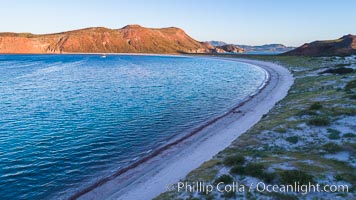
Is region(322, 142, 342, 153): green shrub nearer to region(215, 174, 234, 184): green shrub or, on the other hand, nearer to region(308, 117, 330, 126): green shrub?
region(308, 117, 330, 126): green shrub

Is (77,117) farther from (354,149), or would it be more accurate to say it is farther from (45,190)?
(354,149)

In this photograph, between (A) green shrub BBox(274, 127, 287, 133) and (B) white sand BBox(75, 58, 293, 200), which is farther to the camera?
(A) green shrub BBox(274, 127, 287, 133)

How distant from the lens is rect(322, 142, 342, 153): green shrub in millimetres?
19605

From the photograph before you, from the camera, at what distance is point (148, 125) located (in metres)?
34.4

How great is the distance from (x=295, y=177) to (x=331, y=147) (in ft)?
22.3

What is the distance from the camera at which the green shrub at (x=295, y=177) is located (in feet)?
49.1

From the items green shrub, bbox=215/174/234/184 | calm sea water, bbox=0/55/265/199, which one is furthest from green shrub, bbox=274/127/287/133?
calm sea water, bbox=0/55/265/199

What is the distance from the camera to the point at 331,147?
65.8 ft

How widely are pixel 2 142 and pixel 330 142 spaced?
3124 centimetres

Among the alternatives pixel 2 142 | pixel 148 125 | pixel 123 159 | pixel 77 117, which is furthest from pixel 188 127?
pixel 2 142

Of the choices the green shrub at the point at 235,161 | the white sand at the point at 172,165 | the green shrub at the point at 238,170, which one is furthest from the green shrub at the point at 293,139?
the green shrub at the point at 238,170

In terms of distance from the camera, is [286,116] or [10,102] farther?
[10,102]

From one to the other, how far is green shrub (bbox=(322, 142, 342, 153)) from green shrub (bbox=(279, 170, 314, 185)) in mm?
5527

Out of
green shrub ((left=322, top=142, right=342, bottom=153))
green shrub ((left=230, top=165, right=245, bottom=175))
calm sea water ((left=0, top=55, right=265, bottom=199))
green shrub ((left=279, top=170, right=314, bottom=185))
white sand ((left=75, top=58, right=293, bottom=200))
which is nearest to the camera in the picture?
green shrub ((left=279, top=170, right=314, bottom=185))
